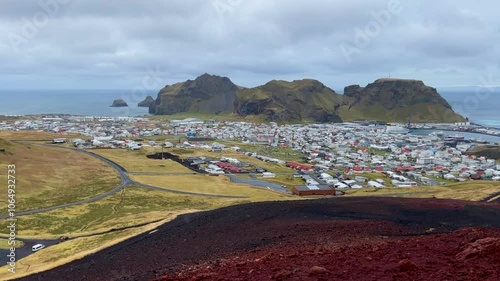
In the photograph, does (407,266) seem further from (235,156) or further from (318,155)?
(318,155)

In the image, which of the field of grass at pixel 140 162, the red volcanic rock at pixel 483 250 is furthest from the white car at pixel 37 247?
the field of grass at pixel 140 162

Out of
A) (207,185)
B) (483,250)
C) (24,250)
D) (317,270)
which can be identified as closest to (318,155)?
(207,185)

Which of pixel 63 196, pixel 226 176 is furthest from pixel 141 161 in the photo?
pixel 63 196

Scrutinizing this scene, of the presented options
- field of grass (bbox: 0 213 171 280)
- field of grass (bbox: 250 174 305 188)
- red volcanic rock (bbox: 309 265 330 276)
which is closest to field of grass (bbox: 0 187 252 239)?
field of grass (bbox: 0 213 171 280)

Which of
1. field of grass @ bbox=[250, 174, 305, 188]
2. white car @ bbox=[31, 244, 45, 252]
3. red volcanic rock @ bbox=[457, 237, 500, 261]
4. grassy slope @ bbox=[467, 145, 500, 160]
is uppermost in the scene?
red volcanic rock @ bbox=[457, 237, 500, 261]

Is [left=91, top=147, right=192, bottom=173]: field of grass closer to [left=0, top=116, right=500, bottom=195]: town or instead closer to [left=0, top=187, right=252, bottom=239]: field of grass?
[left=0, top=116, right=500, bottom=195]: town

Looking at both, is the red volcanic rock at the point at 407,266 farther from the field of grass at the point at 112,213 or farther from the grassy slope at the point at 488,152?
the grassy slope at the point at 488,152
